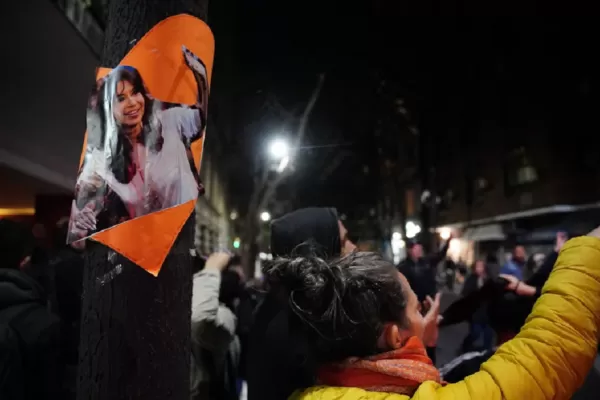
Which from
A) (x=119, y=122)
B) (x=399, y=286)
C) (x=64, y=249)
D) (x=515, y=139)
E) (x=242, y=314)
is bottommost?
(x=242, y=314)

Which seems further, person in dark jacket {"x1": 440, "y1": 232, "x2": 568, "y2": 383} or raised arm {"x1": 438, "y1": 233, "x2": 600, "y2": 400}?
person in dark jacket {"x1": 440, "y1": 232, "x2": 568, "y2": 383}

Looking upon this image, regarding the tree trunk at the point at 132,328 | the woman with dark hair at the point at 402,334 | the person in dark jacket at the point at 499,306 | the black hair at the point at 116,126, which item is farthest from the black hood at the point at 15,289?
the person in dark jacket at the point at 499,306

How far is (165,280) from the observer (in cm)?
174

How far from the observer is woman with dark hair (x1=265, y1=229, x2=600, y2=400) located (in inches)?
57.7

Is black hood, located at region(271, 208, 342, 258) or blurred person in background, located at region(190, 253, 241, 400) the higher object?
black hood, located at region(271, 208, 342, 258)

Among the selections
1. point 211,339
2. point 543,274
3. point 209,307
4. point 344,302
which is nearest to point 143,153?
point 344,302

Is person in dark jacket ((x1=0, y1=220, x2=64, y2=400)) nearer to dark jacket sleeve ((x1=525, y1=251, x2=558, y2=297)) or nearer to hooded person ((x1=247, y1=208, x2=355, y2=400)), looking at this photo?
hooded person ((x1=247, y1=208, x2=355, y2=400))

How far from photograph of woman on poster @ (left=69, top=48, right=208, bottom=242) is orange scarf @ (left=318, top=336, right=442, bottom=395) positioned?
0.78 metres

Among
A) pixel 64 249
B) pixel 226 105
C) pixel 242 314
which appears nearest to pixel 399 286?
pixel 64 249

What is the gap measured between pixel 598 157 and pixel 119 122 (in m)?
23.4

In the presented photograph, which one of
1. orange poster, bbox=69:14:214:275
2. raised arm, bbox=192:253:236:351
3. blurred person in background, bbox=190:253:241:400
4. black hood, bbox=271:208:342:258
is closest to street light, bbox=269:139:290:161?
blurred person in background, bbox=190:253:241:400

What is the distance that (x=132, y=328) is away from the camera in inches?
65.9

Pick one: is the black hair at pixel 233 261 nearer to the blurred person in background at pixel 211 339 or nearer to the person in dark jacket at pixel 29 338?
the blurred person in background at pixel 211 339

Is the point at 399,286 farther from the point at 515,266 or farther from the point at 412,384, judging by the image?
the point at 515,266
